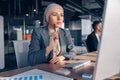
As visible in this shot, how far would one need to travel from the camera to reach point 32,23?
21.9 feet

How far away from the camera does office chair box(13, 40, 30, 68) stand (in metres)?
1.97

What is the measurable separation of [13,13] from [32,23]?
2.42 ft

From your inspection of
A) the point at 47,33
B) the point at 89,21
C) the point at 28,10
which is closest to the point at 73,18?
the point at 89,21

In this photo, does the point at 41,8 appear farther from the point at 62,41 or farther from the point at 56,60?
the point at 56,60

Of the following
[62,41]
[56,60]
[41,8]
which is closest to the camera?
[56,60]

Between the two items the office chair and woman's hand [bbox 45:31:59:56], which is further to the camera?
the office chair

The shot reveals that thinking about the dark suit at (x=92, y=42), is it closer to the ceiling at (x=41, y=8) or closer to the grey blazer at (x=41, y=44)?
the grey blazer at (x=41, y=44)

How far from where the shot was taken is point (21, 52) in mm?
2000

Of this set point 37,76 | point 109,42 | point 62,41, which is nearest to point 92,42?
point 62,41

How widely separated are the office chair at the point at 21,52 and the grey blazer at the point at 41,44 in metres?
0.16

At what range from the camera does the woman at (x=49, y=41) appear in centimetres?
179

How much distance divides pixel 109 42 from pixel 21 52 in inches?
49.8

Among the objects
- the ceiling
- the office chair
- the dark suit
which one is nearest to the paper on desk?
the office chair

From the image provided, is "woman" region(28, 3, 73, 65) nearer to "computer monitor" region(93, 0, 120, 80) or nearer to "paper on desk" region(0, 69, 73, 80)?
"paper on desk" region(0, 69, 73, 80)
